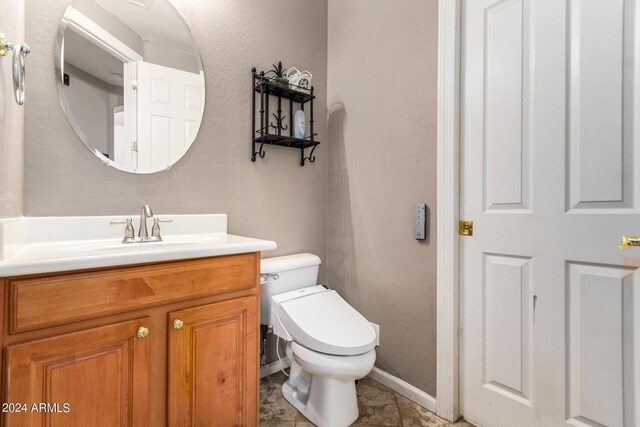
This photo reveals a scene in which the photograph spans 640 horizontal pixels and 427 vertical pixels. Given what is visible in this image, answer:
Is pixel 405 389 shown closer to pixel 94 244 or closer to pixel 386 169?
pixel 386 169

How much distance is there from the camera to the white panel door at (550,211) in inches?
39.5

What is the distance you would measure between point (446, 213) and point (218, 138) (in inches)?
47.5

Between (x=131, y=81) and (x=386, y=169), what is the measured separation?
1.31 meters

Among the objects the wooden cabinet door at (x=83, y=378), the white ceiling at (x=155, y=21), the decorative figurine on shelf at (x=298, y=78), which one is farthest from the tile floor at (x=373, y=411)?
the white ceiling at (x=155, y=21)

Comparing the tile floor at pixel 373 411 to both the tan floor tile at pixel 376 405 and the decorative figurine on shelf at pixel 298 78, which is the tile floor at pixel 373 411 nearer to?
the tan floor tile at pixel 376 405

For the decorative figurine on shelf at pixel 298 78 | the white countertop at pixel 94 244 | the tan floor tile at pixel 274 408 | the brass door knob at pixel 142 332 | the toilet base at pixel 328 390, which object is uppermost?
the decorative figurine on shelf at pixel 298 78

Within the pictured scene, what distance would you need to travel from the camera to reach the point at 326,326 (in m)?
1.31

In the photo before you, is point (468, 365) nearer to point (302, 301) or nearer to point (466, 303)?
point (466, 303)

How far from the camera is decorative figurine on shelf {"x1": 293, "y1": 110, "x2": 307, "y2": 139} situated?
1753 mm

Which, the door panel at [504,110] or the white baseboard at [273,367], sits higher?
the door panel at [504,110]

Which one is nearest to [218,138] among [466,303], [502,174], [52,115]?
[52,115]

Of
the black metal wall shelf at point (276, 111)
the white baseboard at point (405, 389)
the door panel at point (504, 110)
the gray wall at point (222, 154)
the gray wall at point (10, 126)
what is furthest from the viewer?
the black metal wall shelf at point (276, 111)

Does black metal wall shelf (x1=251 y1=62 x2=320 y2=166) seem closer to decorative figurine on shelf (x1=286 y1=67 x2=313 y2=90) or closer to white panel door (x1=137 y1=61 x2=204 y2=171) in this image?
decorative figurine on shelf (x1=286 y1=67 x2=313 y2=90)

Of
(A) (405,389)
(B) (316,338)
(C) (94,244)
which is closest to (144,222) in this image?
(C) (94,244)
